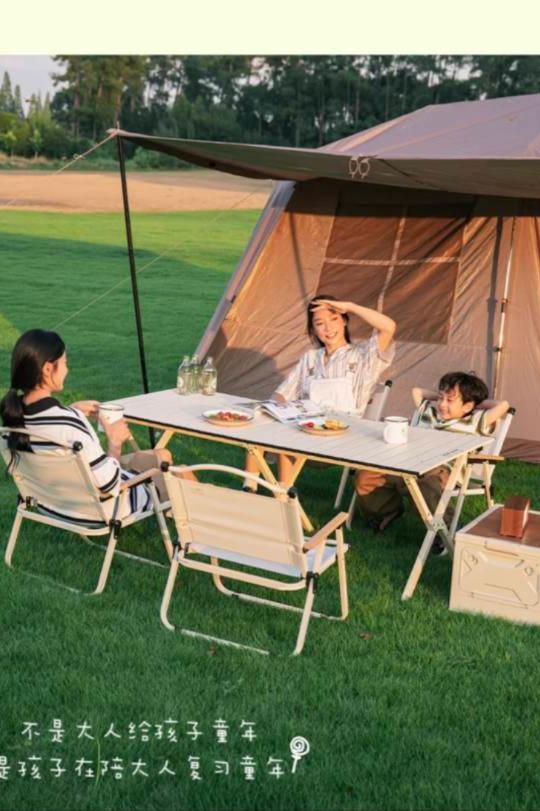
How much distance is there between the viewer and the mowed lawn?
274 cm

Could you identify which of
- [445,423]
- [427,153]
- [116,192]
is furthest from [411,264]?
[116,192]

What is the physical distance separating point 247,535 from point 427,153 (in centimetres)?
313

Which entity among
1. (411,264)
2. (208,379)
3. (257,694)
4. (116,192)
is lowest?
(116,192)

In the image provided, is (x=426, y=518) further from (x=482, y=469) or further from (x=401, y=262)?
(x=401, y=262)

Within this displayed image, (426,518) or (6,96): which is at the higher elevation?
(6,96)

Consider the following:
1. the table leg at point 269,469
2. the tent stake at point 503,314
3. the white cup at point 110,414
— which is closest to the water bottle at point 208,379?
the table leg at point 269,469

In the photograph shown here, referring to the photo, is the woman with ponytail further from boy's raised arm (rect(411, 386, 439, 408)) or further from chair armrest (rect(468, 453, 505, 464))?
boy's raised arm (rect(411, 386, 439, 408))

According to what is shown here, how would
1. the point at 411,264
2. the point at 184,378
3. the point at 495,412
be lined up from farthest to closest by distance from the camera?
1. the point at 411,264
2. the point at 184,378
3. the point at 495,412

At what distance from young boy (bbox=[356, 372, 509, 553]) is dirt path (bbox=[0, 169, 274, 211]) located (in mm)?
26044

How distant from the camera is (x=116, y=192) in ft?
111

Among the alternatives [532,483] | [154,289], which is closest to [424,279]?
[532,483]

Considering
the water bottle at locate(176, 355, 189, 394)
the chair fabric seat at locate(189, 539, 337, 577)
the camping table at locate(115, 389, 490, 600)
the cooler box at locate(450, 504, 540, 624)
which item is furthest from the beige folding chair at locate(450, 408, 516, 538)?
the water bottle at locate(176, 355, 189, 394)

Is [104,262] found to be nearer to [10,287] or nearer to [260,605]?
[10,287]

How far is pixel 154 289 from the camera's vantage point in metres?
17.4
